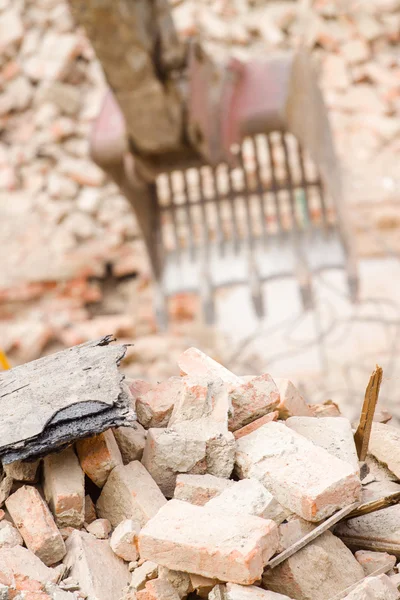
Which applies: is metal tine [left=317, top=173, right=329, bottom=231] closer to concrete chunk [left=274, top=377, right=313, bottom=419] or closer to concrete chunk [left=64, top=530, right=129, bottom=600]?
concrete chunk [left=274, top=377, right=313, bottom=419]

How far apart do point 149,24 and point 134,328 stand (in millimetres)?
2069

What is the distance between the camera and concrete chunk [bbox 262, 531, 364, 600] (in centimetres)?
91

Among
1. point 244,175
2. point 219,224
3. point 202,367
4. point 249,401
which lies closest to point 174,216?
point 219,224

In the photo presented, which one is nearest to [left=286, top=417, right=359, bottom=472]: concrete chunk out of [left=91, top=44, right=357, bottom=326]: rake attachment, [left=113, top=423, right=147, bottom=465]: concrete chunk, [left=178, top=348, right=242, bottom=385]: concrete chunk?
[left=178, top=348, right=242, bottom=385]: concrete chunk

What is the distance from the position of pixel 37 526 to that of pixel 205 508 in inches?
8.3

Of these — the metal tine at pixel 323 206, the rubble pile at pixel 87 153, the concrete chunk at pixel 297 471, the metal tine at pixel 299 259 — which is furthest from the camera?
the rubble pile at pixel 87 153

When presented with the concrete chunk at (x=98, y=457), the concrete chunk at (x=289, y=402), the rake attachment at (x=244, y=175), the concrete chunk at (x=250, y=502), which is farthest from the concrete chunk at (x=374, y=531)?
the rake attachment at (x=244, y=175)

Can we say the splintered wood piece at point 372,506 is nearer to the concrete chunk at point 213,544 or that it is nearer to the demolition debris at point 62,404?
the concrete chunk at point 213,544

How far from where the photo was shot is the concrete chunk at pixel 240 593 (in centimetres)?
84

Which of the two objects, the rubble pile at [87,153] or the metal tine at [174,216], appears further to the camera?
the rubble pile at [87,153]

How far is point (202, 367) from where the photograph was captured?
123 cm

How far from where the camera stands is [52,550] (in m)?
0.95

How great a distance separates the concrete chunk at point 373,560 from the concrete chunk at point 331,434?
12cm

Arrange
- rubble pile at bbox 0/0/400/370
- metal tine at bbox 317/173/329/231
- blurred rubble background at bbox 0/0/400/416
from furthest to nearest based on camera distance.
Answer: rubble pile at bbox 0/0/400/370
blurred rubble background at bbox 0/0/400/416
metal tine at bbox 317/173/329/231
